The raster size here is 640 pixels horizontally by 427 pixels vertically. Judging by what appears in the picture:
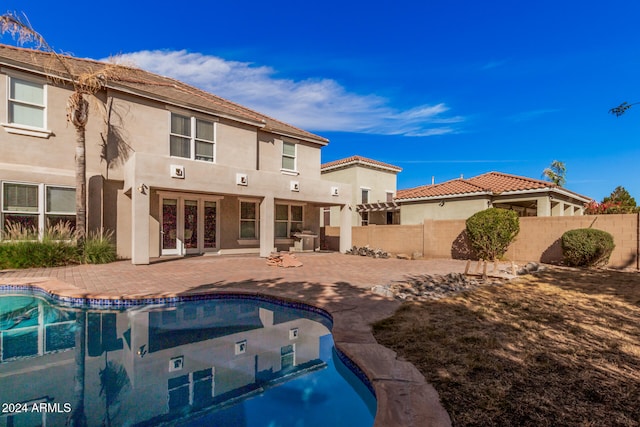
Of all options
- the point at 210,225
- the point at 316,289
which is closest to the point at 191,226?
the point at 210,225

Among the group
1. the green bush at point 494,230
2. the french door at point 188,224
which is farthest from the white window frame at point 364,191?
the french door at point 188,224

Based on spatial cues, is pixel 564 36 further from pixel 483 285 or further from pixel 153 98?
pixel 153 98

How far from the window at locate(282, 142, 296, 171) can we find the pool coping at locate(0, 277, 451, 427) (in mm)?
11411

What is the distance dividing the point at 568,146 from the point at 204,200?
31115 mm

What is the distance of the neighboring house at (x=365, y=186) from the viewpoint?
25281 mm

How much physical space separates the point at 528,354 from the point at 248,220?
47.0 ft

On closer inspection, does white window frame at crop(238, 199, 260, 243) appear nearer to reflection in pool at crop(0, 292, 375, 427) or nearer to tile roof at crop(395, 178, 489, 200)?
reflection in pool at crop(0, 292, 375, 427)

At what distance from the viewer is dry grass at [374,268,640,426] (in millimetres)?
2617

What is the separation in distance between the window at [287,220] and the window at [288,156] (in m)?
2.26

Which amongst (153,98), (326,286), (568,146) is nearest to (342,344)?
(326,286)

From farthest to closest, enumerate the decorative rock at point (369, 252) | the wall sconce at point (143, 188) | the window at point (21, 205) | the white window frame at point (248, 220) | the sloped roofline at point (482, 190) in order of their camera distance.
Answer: the sloped roofline at point (482, 190) < the decorative rock at point (369, 252) < the white window frame at point (248, 220) < the wall sconce at point (143, 188) < the window at point (21, 205)

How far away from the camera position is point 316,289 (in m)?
7.73

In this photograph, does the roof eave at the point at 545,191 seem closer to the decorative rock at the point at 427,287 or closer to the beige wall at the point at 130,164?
the decorative rock at the point at 427,287

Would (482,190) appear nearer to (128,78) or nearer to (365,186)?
(365,186)
